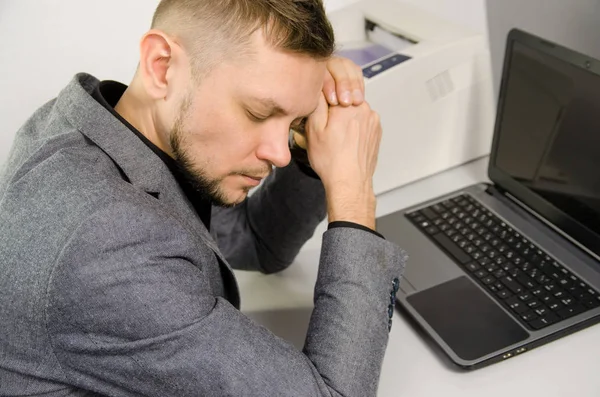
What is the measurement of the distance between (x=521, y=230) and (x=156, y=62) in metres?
0.66

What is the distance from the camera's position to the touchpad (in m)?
0.89

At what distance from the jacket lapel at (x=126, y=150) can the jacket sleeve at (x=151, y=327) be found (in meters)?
0.09

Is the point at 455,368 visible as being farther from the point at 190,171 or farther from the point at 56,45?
the point at 56,45

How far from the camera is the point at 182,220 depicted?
0.84m

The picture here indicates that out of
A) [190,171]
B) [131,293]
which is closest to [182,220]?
[190,171]

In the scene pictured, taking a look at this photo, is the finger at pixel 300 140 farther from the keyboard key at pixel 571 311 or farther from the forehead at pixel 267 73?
the keyboard key at pixel 571 311

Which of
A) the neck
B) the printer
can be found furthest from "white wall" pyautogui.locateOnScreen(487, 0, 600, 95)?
the neck

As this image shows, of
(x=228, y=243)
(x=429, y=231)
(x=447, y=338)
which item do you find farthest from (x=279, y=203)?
(x=447, y=338)

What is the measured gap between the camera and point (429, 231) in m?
1.13

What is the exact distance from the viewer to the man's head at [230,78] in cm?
78

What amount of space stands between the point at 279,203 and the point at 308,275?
14cm

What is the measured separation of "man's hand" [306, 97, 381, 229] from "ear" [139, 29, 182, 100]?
0.26 m

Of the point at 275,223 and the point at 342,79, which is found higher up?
the point at 342,79

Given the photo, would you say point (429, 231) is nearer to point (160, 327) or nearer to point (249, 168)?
point (249, 168)
